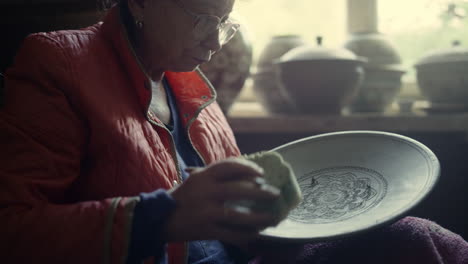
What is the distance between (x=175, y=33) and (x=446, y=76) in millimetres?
1246

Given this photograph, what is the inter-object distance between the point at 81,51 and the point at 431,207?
4.70 ft

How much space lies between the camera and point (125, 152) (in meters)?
0.87

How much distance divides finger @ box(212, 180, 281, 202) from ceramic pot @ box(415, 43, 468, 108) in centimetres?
142

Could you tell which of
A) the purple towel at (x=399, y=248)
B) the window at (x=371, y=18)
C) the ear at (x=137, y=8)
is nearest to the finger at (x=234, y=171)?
the purple towel at (x=399, y=248)

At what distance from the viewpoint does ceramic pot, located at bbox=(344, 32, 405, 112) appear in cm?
187

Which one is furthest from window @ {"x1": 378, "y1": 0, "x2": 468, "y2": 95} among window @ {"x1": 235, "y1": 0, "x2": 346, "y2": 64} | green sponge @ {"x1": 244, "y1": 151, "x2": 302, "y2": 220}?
green sponge @ {"x1": 244, "y1": 151, "x2": 302, "y2": 220}

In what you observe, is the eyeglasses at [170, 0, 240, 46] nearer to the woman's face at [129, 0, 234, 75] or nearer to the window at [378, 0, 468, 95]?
the woman's face at [129, 0, 234, 75]

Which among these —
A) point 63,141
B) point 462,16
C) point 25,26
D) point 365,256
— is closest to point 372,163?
point 365,256

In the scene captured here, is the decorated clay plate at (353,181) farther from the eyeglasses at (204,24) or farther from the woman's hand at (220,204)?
the eyeglasses at (204,24)

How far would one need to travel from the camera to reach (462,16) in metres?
2.17

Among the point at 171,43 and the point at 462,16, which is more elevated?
the point at 171,43

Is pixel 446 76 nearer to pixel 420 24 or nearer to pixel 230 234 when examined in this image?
pixel 420 24

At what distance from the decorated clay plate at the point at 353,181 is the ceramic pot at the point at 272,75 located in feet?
2.72

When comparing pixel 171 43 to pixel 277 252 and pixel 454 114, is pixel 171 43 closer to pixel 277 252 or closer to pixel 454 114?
pixel 277 252
